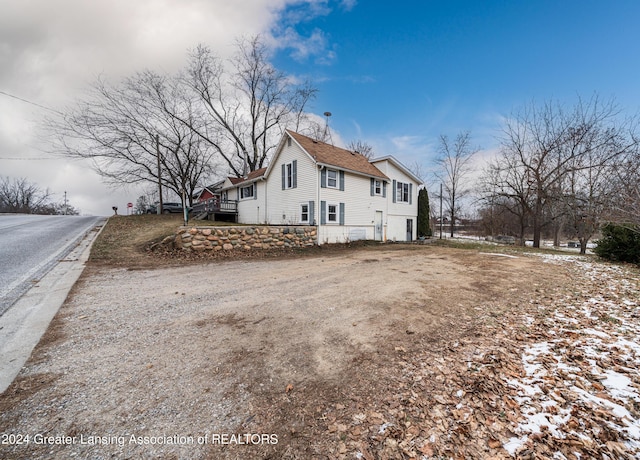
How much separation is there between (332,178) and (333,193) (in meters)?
0.91

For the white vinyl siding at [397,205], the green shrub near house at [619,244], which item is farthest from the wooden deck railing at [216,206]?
the green shrub near house at [619,244]

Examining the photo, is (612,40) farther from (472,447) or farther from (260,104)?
(260,104)

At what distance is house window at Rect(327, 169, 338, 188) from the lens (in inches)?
553

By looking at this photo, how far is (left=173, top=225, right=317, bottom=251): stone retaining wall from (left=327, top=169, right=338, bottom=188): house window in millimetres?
3213

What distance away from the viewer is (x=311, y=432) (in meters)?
1.75

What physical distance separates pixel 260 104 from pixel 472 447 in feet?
95.8

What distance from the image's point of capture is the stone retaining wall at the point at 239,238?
29.4 feet

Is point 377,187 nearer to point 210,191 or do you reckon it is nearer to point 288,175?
point 288,175

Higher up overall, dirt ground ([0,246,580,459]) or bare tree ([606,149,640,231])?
bare tree ([606,149,640,231])

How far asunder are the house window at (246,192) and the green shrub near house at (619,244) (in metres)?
20.2

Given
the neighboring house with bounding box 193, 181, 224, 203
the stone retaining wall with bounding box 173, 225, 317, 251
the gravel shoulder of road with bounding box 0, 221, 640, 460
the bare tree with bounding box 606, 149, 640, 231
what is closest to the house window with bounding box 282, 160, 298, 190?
the stone retaining wall with bounding box 173, 225, 317, 251

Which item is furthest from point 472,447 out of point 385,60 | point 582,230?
point 582,230

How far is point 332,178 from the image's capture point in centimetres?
1422

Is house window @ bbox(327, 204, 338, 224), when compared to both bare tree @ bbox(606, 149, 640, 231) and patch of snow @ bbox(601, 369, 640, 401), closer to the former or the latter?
bare tree @ bbox(606, 149, 640, 231)
